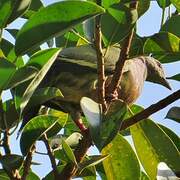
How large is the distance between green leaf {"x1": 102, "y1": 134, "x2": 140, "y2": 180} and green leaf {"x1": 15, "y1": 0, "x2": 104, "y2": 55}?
49cm

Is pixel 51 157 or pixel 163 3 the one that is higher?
pixel 163 3

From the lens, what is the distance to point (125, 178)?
1.82 metres

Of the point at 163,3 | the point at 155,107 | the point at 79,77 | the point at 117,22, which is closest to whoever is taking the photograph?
the point at 155,107

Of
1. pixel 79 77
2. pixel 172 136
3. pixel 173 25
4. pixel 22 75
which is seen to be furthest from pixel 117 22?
pixel 79 77

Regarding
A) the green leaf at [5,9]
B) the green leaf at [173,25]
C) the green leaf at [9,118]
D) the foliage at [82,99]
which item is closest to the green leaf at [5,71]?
the foliage at [82,99]

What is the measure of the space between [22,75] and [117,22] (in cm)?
35

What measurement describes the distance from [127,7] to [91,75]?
1.07m

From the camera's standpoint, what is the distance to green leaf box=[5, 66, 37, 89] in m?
1.45

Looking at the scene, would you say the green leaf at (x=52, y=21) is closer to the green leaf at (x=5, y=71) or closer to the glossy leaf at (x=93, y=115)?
the green leaf at (x=5, y=71)

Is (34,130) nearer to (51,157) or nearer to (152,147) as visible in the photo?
(51,157)

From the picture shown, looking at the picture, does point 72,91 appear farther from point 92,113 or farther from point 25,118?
point 92,113

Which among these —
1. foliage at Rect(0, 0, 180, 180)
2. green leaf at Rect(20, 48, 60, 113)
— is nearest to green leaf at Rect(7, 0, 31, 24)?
foliage at Rect(0, 0, 180, 180)

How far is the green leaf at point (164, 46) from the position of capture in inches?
70.7

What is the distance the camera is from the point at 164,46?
1.86 metres
